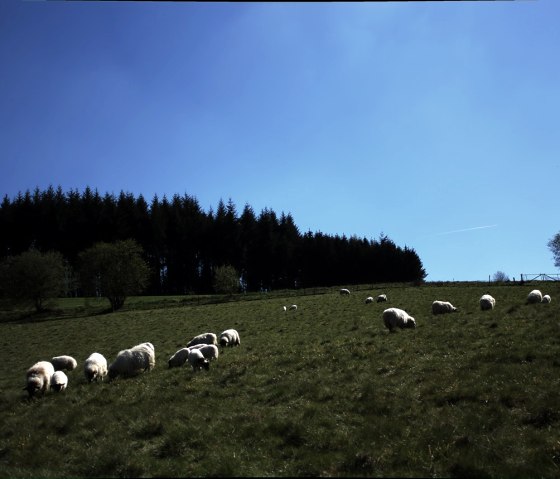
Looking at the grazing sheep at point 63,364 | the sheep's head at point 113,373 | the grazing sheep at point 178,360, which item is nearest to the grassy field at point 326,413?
the grazing sheep at point 178,360

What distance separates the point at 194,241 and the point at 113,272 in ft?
125

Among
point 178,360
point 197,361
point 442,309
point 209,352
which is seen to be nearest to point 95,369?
point 178,360

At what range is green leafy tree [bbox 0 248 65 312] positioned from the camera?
201 feet

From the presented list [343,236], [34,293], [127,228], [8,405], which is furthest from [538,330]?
[343,236]

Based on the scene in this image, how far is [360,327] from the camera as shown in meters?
22.4

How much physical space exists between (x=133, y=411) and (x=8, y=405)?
5851mm

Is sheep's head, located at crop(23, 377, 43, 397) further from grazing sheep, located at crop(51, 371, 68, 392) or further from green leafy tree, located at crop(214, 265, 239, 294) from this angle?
green leafy tree, located at crop(214, 265, 239, 294)

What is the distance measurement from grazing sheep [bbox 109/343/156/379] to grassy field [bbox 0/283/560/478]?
719mm

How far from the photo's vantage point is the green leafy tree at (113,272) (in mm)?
60781

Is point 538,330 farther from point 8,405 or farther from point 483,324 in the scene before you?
point 8,405

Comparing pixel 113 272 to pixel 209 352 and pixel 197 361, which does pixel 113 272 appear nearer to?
pixel 209 352

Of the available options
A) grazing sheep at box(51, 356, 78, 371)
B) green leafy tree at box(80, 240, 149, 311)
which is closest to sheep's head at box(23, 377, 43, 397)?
grazing sheep at box(51, 356, 78, 371)

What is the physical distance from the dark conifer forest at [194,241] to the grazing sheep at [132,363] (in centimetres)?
7783

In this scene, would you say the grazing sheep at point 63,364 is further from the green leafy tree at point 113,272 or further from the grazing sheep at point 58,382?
the green leafy tree at point 113,272
